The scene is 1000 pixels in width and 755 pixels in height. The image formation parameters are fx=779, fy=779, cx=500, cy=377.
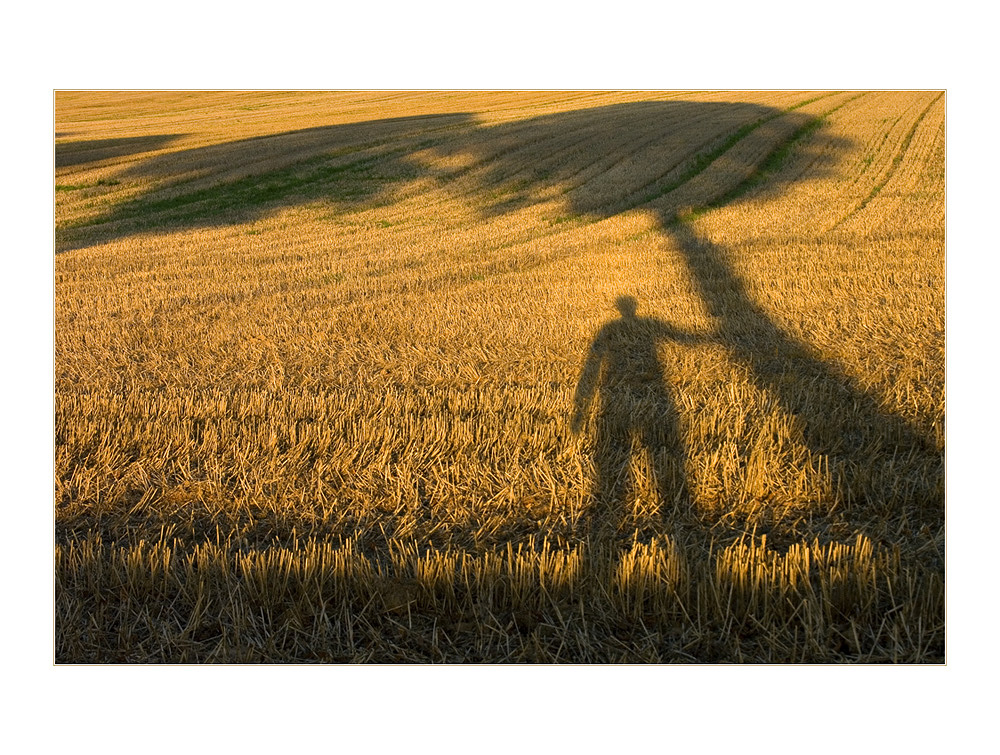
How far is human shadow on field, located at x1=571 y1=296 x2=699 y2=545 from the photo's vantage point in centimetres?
323

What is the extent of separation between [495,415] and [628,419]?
694mm

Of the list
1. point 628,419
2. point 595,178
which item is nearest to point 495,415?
point 628,419

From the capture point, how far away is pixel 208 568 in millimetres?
2900

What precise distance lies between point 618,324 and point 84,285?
15.1ft

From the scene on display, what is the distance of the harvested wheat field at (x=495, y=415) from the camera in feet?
8.88

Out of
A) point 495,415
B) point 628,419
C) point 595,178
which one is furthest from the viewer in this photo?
point 595,178

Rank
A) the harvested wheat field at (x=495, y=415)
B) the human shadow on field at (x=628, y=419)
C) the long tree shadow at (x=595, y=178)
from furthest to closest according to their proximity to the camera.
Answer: the long tree shadow at (x=595, y=178) < the human shadow on field at (x=628, y=419) < the harvested wheat field at (x=495, y=415)

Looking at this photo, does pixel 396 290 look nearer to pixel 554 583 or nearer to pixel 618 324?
pixel 618 324

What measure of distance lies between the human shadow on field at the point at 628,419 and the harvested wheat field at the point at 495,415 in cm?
2

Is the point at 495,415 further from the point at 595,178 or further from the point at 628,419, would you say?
the point at 595,178

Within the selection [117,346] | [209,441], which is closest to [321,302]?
[117,346]

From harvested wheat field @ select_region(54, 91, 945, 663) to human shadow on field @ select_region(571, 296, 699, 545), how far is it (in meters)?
0.02

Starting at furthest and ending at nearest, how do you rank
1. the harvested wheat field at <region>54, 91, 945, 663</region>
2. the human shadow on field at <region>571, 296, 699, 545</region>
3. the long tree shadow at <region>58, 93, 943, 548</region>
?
the long tree shadow at <region>58, 93, 943, 548</region> → the human shadow on field at <region>571, 296, 699, 545</region> → the harvested wheat field at <region>54, 91, 945, 663</region>

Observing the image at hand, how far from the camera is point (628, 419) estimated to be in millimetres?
3959
